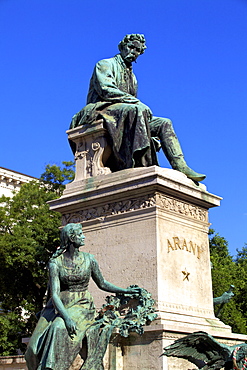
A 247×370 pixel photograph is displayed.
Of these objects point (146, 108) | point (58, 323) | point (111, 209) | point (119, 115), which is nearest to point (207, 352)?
point (58, 323)

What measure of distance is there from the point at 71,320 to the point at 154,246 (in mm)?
1828

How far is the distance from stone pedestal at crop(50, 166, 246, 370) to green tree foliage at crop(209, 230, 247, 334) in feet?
44.8

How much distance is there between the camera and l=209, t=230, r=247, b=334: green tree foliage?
26016mm

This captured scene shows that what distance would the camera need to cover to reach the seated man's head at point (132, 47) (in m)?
9.52

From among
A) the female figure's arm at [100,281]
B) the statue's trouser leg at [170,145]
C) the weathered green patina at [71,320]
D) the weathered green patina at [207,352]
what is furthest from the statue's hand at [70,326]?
the statue's trouser leg at [170,145]

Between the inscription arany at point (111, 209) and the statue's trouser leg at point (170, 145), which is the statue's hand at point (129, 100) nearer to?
the statue's trouser leg at point (170, 145)

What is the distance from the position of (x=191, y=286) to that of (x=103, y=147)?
2492 millimetres

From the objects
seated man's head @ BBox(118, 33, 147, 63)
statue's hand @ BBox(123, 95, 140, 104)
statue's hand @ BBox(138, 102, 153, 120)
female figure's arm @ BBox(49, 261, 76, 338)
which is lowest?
female figure's arm @ BBox(49, 261, 76, 338)

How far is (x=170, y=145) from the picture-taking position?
888 cm

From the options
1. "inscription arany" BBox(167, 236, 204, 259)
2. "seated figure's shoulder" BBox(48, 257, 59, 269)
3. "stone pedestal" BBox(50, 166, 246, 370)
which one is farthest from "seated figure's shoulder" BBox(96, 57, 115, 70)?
"seated figure's shoulder" BBox(48, 257, 59, 269)

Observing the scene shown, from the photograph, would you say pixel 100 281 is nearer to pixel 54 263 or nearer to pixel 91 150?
pixel 54 263

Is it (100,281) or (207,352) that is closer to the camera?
(207,352)

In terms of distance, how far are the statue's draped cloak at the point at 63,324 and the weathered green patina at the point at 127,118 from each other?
243 cm

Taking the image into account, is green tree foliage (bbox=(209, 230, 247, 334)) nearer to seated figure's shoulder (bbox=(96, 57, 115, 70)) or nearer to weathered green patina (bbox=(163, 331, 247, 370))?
seated figure's shoulder (bbox=(96, 57, 115, 70))
